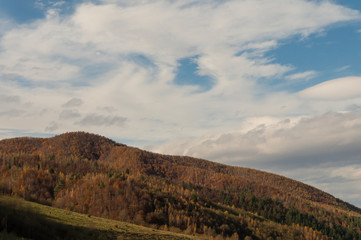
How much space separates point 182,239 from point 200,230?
14070 centimetres

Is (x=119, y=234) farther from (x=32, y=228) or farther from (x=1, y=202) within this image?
(x=1, y=202)

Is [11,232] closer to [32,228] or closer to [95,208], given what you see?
[32,228]

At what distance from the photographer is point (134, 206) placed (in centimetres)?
19288

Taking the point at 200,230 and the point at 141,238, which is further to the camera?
the point at 200,230

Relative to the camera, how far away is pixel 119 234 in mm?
55000

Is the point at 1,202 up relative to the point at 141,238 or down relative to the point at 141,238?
up

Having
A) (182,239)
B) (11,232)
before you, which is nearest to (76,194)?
(182,239)

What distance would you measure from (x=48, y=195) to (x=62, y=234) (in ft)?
546

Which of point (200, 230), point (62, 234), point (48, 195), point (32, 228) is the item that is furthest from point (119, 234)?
point (48, 195)

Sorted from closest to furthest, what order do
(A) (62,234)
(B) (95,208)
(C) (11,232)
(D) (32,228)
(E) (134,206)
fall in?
(C) (11,232), (D) (32,228), (A) (62,234), (B) (95,208), (E) (134,206)

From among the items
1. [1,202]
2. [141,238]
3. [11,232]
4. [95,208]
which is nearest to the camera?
[11,232]

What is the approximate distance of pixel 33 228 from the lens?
144 feet

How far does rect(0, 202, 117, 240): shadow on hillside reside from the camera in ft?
139

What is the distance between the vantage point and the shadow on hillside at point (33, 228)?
139 ft
